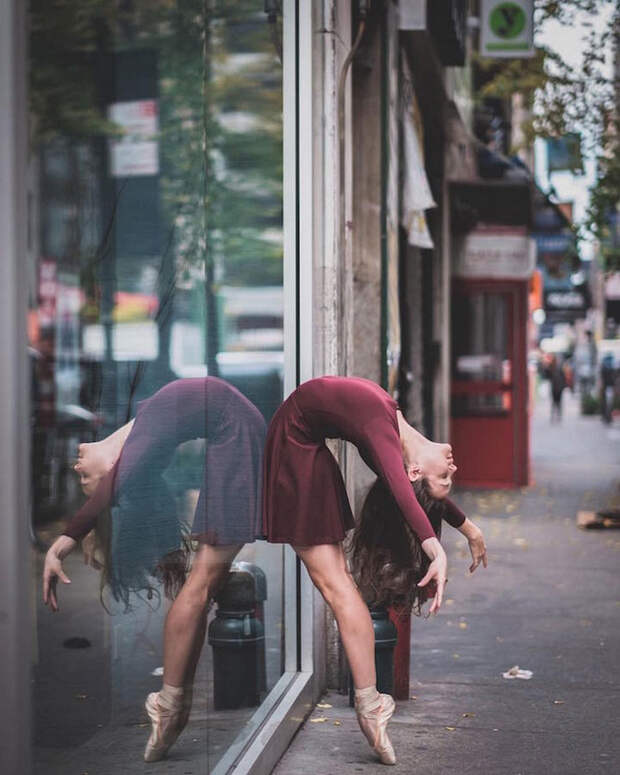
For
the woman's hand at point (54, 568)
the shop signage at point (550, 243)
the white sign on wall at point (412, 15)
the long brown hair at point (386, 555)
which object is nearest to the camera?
the woman's hand at point (54, 568)

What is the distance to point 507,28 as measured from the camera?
10.9 metres

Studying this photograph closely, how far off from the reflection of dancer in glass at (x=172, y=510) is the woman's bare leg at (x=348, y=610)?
0.28 m

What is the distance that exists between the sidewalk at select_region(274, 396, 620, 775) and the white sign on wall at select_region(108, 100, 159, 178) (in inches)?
101

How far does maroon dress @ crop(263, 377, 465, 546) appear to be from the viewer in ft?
14.6

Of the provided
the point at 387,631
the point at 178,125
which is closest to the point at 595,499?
the point at 387,631

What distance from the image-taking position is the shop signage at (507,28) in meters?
10.8

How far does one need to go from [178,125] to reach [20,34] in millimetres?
1346

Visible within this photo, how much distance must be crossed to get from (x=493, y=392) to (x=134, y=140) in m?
12.4

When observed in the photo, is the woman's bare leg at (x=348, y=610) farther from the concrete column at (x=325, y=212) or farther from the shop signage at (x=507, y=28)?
the shop signage at (x=507, y=28)

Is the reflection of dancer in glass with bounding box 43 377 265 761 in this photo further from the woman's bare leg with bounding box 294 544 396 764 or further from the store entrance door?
the store entrance door

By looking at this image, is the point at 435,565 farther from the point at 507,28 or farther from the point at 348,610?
the point at 507,28

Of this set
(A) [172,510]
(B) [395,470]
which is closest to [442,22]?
(B) [395,470]

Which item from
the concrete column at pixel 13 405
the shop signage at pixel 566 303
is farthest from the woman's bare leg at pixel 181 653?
the shop signage at pixel 566 303

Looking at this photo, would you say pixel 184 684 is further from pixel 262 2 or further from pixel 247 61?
pixel 262 2
